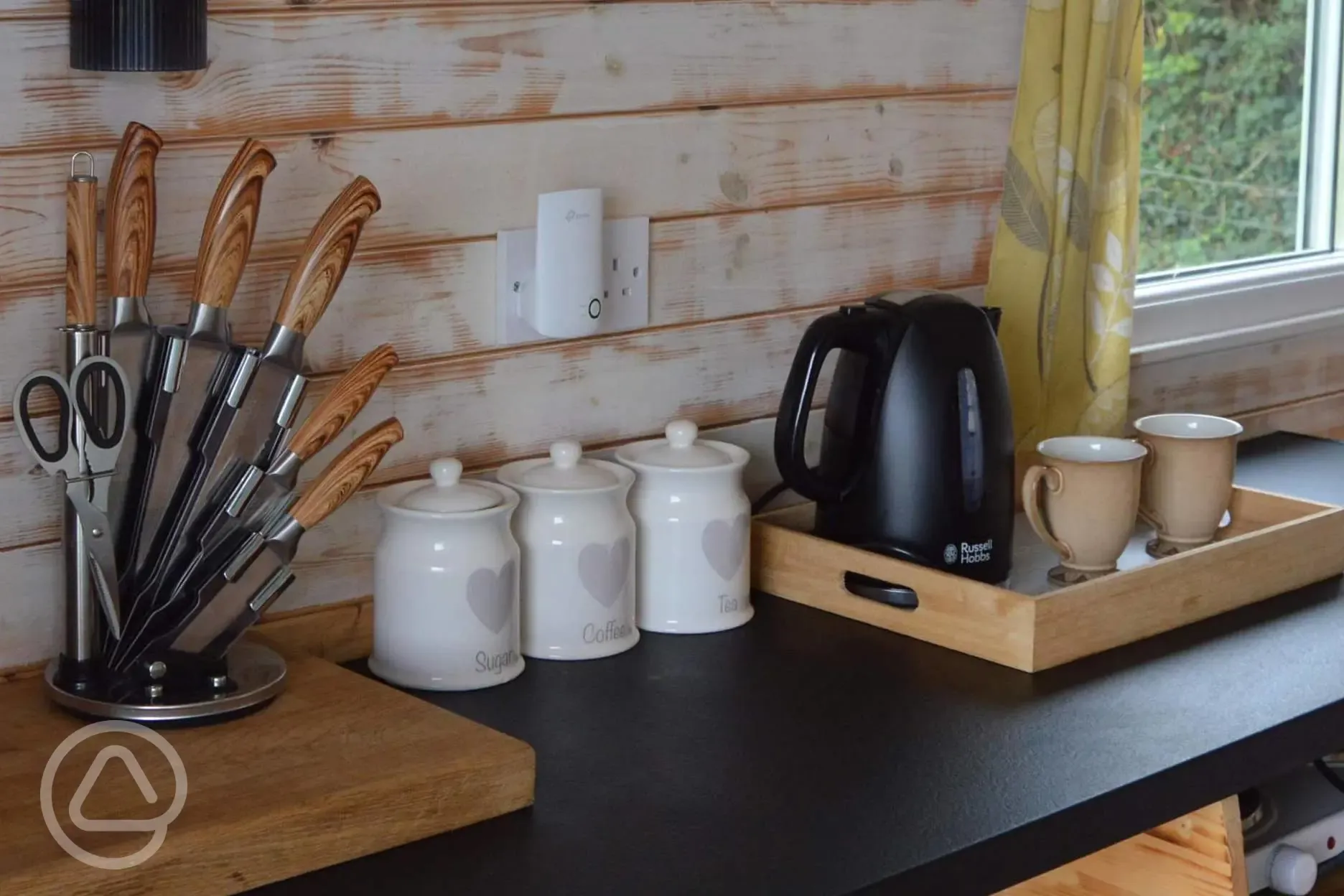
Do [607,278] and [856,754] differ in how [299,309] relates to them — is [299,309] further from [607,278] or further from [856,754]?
[856,754]

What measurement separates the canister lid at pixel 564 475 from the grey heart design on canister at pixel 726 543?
0.32ft

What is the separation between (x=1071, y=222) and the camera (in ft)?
5.68

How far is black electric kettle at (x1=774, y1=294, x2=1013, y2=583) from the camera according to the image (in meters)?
1.35

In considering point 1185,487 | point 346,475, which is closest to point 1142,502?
point 1185,487

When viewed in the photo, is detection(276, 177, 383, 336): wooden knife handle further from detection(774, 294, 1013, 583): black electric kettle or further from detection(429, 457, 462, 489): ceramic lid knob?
detection(774, 294, 1013, 583): black electric kettle

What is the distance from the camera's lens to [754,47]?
1.48m

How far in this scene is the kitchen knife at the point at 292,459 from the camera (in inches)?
43.7

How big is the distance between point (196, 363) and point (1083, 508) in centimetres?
70

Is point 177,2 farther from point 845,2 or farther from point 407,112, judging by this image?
point 845,2

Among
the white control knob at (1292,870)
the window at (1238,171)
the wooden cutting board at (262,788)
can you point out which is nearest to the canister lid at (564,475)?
the wooden cutting board at (262,788)

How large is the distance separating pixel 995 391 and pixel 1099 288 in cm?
46

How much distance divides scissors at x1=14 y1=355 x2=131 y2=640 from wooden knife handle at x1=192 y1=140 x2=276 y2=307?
82 millimetres

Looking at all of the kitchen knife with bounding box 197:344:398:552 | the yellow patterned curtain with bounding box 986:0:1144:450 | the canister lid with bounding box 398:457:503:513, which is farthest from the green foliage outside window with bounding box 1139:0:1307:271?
the kitchen knife with bounding box 197:344:398:552

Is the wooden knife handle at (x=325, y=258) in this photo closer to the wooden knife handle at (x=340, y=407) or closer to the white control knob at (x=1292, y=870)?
the wooden knife handle at (x=340, y=407)
